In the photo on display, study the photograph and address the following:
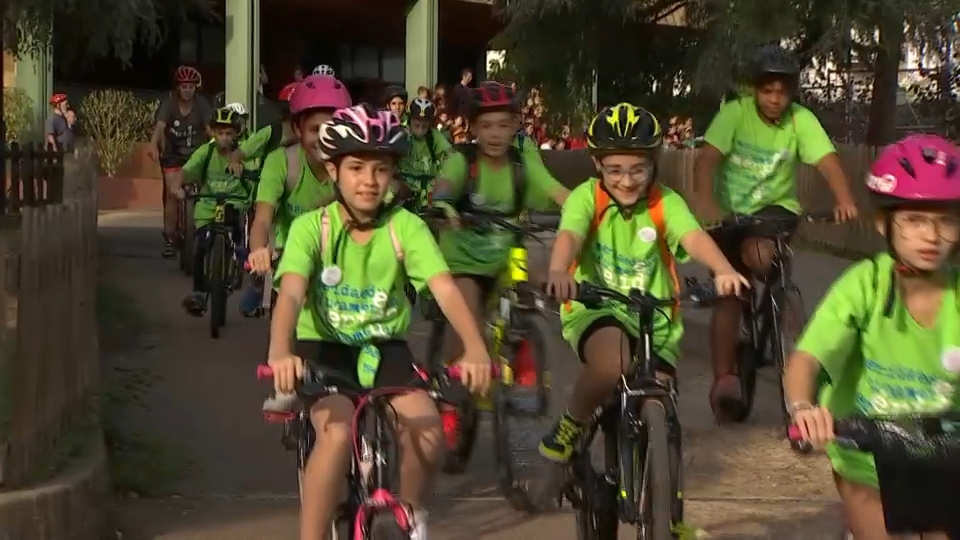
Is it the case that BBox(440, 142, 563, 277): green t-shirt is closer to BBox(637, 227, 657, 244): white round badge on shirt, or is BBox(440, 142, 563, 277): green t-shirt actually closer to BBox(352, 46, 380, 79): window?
BBox(637, 227, 657, 244): white round badge on shirt

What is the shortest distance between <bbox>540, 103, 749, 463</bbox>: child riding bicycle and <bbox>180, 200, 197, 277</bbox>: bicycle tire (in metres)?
9.14

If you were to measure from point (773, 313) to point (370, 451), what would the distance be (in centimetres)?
385

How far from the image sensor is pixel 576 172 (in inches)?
1055

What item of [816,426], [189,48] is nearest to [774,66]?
[816,426]

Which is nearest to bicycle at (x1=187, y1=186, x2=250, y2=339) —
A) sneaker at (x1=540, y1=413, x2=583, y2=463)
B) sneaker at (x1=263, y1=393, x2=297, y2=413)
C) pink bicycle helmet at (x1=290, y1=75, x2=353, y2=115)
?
pink bicycle helmet at (x1=290, y1=75, x2=353, y2=115)

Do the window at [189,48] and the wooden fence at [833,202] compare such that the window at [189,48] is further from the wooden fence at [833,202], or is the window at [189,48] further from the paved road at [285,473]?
the paved road at [285,473]

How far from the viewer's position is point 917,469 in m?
3.71

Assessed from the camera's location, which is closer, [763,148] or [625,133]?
[625,133]

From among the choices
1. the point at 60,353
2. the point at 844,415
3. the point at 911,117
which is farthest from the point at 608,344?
the point at 911,117

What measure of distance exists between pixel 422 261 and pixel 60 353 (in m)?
2.14

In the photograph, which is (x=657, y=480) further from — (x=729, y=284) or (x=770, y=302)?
(x=770, y=302)

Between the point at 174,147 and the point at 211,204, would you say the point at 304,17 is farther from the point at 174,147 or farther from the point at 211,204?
the point at 211,204

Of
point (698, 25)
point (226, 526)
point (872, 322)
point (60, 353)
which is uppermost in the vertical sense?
point (698, 25)

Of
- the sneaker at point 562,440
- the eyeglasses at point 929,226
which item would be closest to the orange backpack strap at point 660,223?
the sneaker at point 562,440
